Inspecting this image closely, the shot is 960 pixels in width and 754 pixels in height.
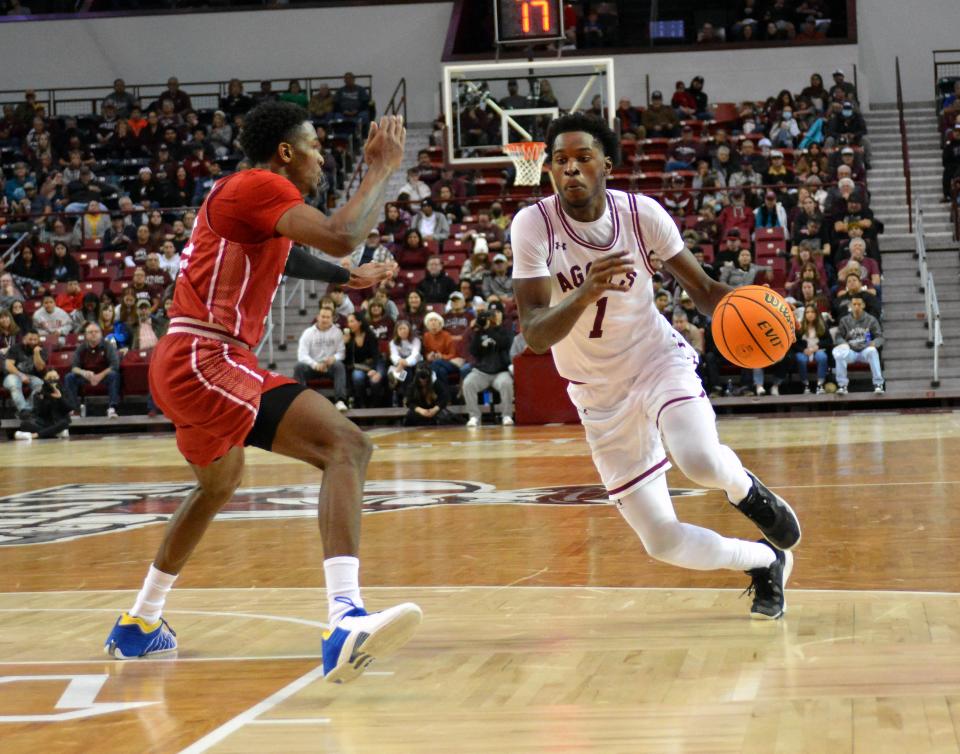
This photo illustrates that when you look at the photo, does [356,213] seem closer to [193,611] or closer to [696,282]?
[696,282]

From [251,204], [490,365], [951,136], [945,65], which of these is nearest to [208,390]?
[251,204]

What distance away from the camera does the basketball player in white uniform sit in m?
4.92

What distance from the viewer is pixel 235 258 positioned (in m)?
4.61

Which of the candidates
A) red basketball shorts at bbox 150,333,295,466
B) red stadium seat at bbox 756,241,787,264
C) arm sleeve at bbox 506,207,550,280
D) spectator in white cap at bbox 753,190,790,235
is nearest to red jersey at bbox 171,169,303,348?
red basketball shorts at bbox 150,333,295,466

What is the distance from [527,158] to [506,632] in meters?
13.8

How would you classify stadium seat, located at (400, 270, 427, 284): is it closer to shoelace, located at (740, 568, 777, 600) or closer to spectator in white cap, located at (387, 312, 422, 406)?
spectator in white cap, located at (387, 312, 422, 406)

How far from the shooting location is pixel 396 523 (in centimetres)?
831

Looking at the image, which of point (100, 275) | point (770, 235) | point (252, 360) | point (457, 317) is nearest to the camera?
point (252, 360)

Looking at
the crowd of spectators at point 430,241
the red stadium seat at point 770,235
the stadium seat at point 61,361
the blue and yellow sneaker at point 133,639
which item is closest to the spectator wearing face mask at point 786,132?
the crowd of spectators at point 430,241

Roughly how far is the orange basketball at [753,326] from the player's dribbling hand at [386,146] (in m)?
1.44

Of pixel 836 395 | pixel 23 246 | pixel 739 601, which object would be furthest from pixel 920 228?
pixel 739 601

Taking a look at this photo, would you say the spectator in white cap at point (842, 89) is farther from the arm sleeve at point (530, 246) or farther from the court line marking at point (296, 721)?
the court line marking at point (296, 721)

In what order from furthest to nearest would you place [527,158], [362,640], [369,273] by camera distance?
1. [527,158]
2. [369,273]
3. [362,640]

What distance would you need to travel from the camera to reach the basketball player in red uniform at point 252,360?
4395 millimetres
